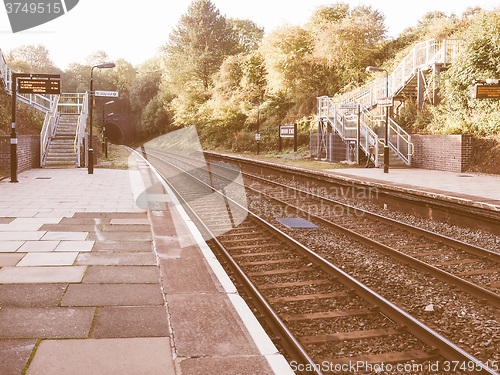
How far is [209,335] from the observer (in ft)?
13.2

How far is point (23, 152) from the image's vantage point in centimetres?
1847

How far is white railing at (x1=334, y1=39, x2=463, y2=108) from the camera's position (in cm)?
2206

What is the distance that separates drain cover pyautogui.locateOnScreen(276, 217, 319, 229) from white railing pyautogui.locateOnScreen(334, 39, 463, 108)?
12555mm

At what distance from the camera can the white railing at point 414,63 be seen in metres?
22.1

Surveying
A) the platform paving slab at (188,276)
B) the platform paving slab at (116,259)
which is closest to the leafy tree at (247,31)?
the platform paving slab at (116,259)

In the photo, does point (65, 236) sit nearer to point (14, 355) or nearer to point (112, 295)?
point (112, 295)

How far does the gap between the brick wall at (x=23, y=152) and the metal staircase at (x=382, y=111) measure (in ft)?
45.7

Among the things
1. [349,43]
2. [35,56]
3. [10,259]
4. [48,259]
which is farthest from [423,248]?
[35,56]

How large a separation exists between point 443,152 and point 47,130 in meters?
17.8

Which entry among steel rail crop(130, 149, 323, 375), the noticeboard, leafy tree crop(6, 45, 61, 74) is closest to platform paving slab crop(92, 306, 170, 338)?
steel rail crop(130, 149, 323, 375)

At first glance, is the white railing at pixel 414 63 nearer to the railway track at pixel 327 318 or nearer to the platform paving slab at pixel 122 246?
the railway track at pixel 327 318

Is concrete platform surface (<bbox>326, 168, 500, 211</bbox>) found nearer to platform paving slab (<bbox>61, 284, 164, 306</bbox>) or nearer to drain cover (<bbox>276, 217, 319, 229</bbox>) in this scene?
drain cover (<bbox>276, 217, 319, 229</bbox>)

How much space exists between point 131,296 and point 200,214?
620 centimetres

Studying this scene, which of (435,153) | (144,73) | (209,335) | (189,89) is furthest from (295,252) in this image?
(144,73)
